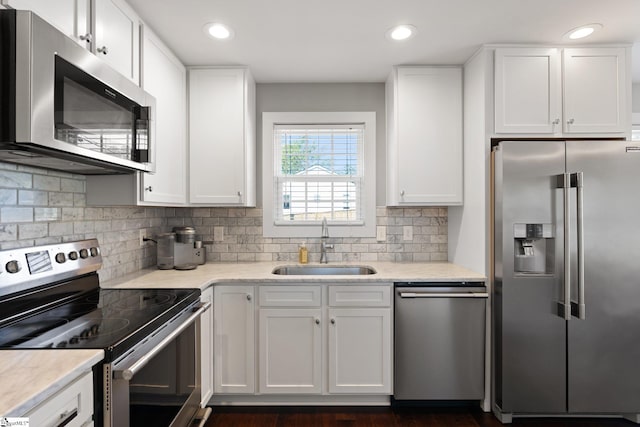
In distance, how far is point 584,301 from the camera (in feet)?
6.78

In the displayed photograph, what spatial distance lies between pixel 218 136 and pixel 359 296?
1.51 metres

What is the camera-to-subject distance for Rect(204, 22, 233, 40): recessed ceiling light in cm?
204

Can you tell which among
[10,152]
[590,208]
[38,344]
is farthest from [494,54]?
[38,344]

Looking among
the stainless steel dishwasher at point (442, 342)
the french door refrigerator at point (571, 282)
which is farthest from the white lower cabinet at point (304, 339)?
the french door refrigerator at point (571, 282)

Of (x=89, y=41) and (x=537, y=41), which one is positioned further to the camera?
(x=537, y=41)

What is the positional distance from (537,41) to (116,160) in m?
2.51

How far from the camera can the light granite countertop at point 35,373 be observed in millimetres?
794

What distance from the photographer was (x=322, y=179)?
2992 mm

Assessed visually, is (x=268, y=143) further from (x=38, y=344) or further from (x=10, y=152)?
(x=38, y=344)

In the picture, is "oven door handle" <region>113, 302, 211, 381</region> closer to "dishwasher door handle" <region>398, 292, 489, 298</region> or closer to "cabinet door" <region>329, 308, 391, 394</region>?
"cabinet door" <region>329, 308, 391, 394</region>

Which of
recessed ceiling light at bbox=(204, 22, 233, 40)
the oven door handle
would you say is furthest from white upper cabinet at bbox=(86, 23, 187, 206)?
the oven door handle

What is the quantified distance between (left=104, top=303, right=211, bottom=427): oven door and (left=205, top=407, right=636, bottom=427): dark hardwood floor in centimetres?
49

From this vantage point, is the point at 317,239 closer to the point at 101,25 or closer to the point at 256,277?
the point at 256,277

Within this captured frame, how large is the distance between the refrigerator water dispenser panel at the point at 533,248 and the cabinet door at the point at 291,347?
1277mm
